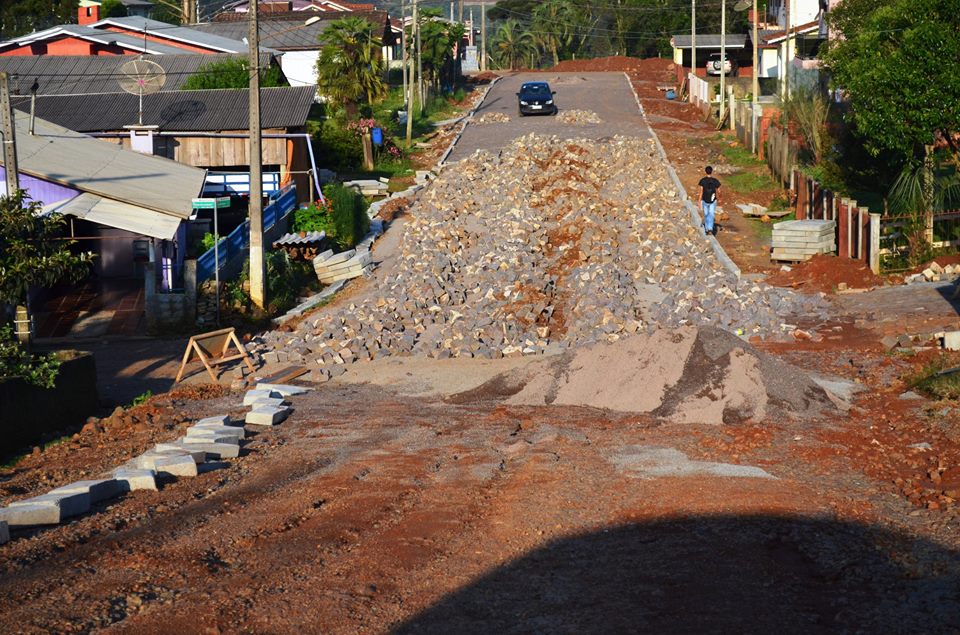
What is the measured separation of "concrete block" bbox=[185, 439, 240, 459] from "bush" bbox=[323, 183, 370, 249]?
49.3 feet

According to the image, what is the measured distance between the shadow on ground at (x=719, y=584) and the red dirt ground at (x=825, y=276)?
44.9 feet

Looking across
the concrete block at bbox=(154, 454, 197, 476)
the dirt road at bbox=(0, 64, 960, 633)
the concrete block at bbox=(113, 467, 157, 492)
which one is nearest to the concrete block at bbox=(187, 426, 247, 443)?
the dirt road at bbox=(0, 64, 960, 633)

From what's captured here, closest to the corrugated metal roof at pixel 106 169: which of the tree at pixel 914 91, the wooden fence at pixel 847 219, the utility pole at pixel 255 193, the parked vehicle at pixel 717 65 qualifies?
the utility pole at pixel 255 193

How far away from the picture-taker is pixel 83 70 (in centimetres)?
Answer: 4012

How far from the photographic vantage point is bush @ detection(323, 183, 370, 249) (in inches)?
1075

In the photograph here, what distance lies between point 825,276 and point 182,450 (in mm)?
15024

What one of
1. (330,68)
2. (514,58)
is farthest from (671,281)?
(514,58)

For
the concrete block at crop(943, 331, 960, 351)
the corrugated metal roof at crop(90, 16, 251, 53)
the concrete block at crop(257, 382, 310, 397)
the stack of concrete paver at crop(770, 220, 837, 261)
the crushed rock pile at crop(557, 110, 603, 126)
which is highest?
the corrugated metal roof at crop(90, 16, 251, 53)

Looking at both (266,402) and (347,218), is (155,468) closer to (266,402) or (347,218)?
(266,402)

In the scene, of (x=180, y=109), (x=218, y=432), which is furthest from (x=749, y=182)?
(x=218, y=432)

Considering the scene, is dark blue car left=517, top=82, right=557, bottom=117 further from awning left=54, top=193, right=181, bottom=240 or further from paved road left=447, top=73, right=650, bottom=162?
awning left=54, top=193, right=181, bottom=240

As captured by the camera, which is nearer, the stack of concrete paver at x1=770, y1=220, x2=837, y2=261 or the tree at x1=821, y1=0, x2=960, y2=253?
the tree at x1=821, y1=0, x2=960, y2=253

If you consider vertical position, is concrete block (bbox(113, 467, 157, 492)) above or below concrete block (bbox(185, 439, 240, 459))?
above

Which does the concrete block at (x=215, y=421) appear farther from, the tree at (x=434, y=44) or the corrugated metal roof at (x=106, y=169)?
the tree at (x=434, y=44)
